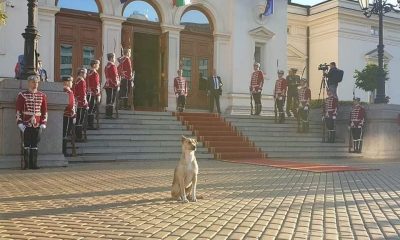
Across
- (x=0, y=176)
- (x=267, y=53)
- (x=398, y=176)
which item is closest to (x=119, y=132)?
(x=0, y=176)

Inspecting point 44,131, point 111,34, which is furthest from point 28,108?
point 111,34

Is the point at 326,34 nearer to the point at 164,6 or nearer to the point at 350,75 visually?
the point at 350,75

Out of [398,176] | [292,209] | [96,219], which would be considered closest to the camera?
[96,219]

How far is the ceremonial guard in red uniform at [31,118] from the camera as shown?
1128 cm

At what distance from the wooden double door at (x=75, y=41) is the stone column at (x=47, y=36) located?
0.30 metres

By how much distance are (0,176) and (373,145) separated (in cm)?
1345

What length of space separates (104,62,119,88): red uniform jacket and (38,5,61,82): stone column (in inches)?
157

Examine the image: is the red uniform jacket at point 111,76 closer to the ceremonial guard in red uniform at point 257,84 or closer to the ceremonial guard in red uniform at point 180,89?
the ceremonial guard in red uniform at point 180,89

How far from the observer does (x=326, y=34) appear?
35.2 meters

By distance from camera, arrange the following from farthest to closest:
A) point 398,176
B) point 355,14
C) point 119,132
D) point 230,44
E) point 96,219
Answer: point 355,14 < point 230,44 < point 119,132 < point 398,176 < point 96,219

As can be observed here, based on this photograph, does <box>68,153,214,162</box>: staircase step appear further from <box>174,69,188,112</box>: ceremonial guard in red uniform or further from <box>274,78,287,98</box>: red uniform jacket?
<box>274,78,287,98</box>: red uniform jacket

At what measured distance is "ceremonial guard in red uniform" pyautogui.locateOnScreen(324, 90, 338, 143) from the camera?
18.7 metres

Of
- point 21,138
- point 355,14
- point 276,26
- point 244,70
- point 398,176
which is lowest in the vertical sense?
point 398,176

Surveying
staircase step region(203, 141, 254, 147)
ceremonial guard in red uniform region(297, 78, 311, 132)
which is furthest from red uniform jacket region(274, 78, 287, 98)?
staircase step region(203, 141, 254, 147)
